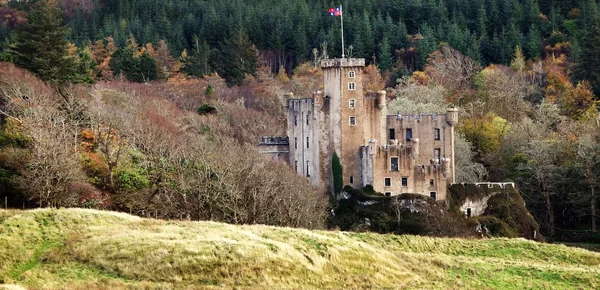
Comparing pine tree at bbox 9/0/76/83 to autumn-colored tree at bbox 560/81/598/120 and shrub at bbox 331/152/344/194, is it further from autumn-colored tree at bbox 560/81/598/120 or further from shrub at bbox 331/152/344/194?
autumn-colored tree at bbox 560/81/598/120

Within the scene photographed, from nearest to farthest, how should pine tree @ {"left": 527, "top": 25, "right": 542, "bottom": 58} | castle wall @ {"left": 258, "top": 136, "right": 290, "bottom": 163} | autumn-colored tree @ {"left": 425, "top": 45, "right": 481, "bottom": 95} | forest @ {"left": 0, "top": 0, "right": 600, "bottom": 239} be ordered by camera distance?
forest @ {"left": 0, "top": 0, "right": 600, "bottom": 239}
castle wall @ {"left": 258, "top": 136, "right": 290, "bottom": 163}
autumn-colored tree @ {"left": 425, "top": 45, "right": 481, "bottom": 95}
pine tree @ {"left": 527, "top": 25, "right": 542, "bottom": 58}

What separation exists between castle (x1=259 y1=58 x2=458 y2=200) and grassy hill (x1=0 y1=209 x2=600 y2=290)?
2184cm

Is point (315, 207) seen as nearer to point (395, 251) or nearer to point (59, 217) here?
point (395, 251)

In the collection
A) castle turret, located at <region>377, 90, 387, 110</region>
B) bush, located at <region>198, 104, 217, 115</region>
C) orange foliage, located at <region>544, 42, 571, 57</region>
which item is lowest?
castle turret, located at <region>377, 90, 387, 110</region>

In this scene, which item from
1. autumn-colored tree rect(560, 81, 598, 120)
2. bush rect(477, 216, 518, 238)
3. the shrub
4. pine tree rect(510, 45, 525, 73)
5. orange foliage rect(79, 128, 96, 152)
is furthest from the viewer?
pine tree rect(510, 45, 525, 73)

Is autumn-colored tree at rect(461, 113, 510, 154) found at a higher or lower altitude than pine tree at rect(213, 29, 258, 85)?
lower

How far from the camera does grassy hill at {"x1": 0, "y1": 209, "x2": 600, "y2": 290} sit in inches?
1969

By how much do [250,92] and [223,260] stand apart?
7515cm

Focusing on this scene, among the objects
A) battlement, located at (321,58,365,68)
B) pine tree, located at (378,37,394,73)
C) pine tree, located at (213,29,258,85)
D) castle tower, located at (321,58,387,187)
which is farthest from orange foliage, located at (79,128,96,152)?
pine tree, located at (378,37,394,73)

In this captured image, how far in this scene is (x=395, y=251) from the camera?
198 ft

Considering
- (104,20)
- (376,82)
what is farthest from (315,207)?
(104,20)

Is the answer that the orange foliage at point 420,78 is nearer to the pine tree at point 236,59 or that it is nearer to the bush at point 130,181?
the pine tree at point 236,59

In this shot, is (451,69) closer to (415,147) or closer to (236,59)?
(236,59)

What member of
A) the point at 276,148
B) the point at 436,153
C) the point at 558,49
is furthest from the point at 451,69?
the point at 276,148
